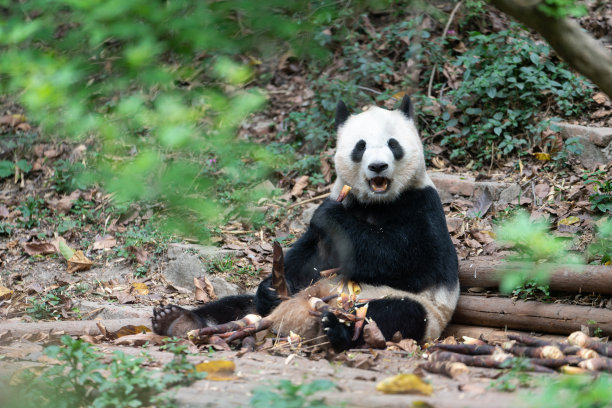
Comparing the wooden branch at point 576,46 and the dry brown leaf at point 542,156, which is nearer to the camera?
the wooden branch at point 576,46

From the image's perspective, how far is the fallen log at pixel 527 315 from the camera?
16.0 ft

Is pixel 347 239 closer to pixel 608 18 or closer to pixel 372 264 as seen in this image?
pixel 372 264

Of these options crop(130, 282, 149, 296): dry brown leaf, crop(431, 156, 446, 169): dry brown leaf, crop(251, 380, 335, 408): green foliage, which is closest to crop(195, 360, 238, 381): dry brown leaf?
crop(251, 380, 335, 408): green foliage

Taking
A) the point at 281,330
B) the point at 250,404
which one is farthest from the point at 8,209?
the point at 250,404

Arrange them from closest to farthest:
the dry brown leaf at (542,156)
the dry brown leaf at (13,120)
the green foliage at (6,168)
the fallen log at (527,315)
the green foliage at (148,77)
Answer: the green foliage at (148,77) → the fallen log at (527,315) → the dry brown leaf at (542,156) → the green foliage at (6,168) → the dry brown leaf at (13,120)

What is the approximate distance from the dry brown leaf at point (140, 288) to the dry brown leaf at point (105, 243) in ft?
3.62

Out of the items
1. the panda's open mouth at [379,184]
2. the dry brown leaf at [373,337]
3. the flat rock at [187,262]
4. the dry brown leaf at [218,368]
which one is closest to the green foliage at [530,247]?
the dry brown leaf at [373,337]

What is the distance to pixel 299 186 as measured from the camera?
827cm

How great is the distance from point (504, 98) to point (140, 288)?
4.97 metres

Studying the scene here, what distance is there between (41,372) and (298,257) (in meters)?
2.59

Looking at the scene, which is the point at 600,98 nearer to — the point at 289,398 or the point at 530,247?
the point at 530,247

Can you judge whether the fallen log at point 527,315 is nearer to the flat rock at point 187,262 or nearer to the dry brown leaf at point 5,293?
the flat rock at point 187,262

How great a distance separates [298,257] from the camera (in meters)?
5.77

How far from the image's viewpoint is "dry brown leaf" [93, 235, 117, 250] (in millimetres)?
7672
